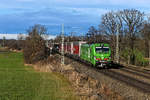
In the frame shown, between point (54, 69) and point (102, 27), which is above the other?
point (102, 27)

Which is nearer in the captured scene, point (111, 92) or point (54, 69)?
point (111, 92)

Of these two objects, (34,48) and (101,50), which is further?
(34,48)

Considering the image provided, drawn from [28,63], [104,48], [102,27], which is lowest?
[28,63]

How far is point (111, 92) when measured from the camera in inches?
579

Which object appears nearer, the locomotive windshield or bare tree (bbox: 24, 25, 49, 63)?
the locomotive windshield

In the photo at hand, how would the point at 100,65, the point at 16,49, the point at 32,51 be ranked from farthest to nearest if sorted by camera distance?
the point at 16,49
the point at 32,51
the point at 100,65

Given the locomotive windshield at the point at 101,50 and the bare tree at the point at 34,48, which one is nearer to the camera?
the locomotive windshield at the point at 101,50

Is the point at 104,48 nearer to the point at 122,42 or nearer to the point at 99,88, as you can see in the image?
the point at 99,88

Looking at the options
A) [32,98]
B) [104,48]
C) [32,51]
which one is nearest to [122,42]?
[32,51]

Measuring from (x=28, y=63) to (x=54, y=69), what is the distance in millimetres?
20120

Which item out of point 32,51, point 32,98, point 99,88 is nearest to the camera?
point 32,98

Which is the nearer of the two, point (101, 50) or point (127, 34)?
point (101, 50)

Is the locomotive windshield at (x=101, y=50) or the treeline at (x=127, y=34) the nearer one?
the locomotive windshield at (x=101, y=50)

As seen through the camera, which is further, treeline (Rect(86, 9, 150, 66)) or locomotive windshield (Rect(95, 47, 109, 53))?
treeline (Rect(86, 9, 150, 66))
